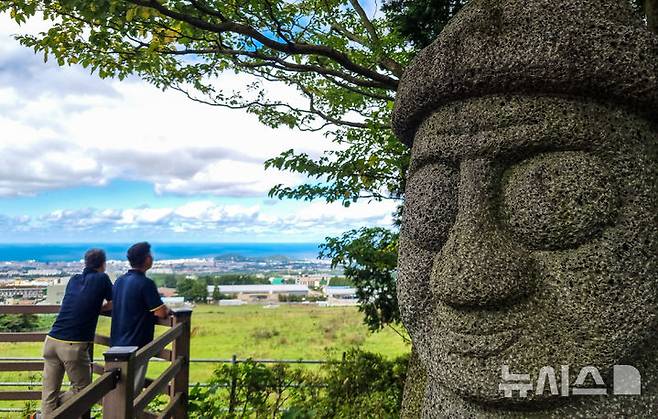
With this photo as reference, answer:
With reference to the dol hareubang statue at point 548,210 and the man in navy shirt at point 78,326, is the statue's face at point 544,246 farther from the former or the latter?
the man in navy shirt at point 78,326

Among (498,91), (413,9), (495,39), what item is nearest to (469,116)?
(498,91)

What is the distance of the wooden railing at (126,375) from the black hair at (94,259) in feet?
2.22

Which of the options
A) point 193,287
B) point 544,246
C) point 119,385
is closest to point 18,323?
point 119,385

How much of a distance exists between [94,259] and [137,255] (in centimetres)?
→ 67

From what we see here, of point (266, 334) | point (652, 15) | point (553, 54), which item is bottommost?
point (266, 334)

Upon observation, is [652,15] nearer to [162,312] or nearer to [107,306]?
[162,312]

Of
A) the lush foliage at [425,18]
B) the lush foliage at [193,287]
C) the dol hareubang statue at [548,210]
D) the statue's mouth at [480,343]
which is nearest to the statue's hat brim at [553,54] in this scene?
the dol hareubang statue at [548,210]

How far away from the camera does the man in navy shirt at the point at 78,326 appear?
416cm

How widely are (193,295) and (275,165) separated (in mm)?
7598

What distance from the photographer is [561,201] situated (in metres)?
1.70

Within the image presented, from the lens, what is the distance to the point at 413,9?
4.43 meters

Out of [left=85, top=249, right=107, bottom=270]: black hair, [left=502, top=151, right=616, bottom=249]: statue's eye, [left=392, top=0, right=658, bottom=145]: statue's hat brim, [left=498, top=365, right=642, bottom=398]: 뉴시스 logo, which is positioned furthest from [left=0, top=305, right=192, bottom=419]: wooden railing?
[left=392, top=0, right=658, bottom=145]: statue's hat brim

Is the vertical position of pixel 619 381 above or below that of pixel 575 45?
below

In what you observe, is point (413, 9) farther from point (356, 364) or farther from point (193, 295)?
point (193, 295)
